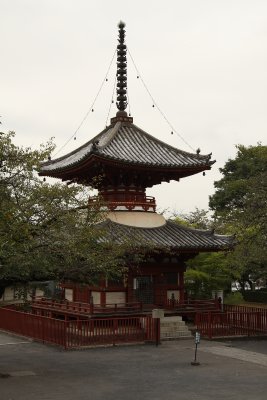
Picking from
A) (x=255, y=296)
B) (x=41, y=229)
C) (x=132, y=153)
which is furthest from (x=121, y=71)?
(x=255, y=296)

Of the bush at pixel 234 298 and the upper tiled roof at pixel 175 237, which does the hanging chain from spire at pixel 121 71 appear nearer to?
the upper tiled roof at pixel 175 237

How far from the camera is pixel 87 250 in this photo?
1878 centimetres

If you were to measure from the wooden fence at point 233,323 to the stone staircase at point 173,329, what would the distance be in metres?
0.70

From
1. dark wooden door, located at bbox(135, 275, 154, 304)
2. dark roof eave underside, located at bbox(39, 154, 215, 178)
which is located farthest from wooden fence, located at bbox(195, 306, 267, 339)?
dark roof eave underside, located at bbox(39, 154, 215, 178)

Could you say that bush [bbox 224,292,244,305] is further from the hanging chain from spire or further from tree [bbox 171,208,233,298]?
the hanging chain from spire

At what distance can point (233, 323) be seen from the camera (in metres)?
28.3

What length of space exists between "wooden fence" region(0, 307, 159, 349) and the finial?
14.4 metres

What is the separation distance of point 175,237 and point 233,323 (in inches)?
216

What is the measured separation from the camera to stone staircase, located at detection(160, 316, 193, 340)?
27.5 meters

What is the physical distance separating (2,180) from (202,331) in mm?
14772

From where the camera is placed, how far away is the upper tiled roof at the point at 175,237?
29062mm

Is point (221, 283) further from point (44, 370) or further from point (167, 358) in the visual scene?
point (44, 370)

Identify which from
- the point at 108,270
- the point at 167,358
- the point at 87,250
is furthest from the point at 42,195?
the point at 167,358

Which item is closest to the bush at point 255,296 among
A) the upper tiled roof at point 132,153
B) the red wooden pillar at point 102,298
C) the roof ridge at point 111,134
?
the upper tiled roof at point 132,153
